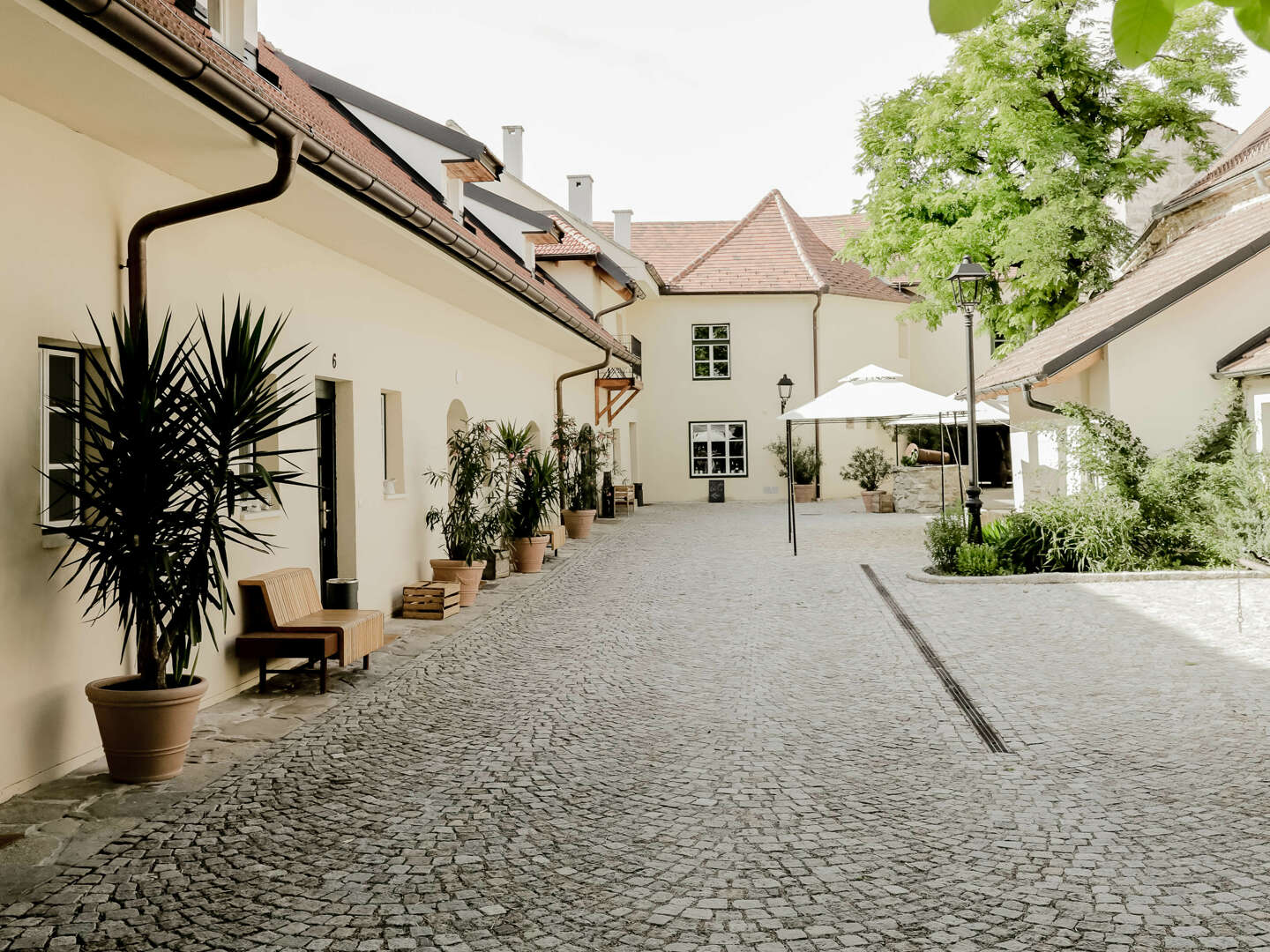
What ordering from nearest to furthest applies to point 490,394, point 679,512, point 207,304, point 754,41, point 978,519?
point 754,41, point 207,304, point 978,519, point 490,394, point 679,512

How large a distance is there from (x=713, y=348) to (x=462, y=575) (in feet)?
68.8

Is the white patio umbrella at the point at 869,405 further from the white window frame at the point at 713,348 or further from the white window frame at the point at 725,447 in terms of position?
the white window frame at the point at 713,348

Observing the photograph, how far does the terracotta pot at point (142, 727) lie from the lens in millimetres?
5301

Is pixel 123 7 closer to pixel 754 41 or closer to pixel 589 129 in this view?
pixel 754 41

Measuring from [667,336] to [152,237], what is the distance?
2580cm

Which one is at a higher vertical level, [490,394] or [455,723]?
[490,394]

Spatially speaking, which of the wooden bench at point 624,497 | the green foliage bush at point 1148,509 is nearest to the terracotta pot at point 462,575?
the green foliage bush at point 1148,509

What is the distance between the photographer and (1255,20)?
2021 mm

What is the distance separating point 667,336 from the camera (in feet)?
104

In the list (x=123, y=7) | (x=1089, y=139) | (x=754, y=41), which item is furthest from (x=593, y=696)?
(x=1089, y=139)

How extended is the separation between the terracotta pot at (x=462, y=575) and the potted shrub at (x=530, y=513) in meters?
2.64

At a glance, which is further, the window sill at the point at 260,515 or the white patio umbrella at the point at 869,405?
the white patio umbrella at the point at 869,405

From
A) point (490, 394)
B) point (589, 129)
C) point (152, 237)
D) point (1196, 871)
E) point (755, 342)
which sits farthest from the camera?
point (755, 342)

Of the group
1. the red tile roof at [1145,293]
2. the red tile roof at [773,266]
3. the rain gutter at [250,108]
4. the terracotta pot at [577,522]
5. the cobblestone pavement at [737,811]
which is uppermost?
the red tile roof at [773,266]
